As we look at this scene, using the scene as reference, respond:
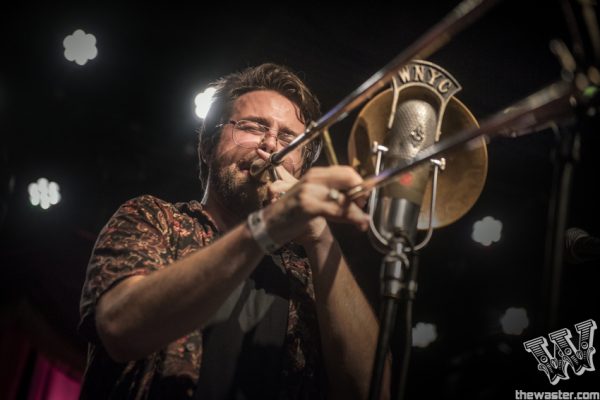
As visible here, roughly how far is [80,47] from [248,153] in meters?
2.85

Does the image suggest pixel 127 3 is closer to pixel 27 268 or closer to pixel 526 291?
pixel 27 268

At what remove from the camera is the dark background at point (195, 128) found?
13.5 ft

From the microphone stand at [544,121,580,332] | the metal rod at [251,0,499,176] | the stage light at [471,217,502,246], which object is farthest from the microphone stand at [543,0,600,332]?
the stage light at [471,217,502,246]

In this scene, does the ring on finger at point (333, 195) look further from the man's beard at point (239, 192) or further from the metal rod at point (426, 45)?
the man's beard at point (239, 192)

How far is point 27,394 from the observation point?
5465 millimetres

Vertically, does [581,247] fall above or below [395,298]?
above

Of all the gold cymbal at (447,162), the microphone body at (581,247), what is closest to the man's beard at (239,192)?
the gold cymbal at (447,162)

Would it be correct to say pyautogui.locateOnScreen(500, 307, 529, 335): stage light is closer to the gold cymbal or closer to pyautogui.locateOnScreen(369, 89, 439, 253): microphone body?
the gold cymbal

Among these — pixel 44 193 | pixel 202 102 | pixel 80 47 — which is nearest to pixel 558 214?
pixel 202 102

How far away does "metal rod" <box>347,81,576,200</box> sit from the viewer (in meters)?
1.33

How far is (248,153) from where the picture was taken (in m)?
2.63

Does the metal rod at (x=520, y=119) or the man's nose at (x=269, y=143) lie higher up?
the man's nose at (x=269, y=143)

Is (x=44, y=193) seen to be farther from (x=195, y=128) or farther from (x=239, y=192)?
(x=239, y=192)

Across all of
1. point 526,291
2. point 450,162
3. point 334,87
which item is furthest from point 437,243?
point 450,162
